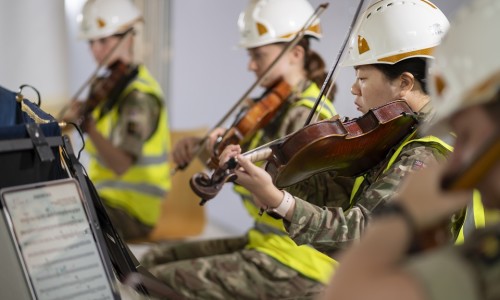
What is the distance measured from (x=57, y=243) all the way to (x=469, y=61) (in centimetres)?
86

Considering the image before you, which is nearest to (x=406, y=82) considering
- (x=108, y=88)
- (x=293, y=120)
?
(x=293, y=120)

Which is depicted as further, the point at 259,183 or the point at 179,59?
the point at 179,59

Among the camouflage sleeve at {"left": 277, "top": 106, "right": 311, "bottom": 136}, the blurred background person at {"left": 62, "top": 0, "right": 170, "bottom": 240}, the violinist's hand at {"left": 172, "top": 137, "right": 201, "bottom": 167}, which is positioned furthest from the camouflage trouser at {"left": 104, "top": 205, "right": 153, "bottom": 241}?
the camouflage sleeve at {"left": 277, "top": 106, "right": 311, "bottom": 136}

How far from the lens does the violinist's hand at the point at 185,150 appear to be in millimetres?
2789

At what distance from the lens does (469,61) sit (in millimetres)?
1005

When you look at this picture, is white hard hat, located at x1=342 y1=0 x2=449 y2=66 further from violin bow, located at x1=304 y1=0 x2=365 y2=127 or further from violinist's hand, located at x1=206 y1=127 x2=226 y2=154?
violinist's hand, located at x1=206 y1=127 x2=226 y2=154

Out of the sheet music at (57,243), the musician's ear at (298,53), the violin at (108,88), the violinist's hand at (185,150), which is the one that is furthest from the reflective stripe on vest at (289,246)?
the violin at (108,88)

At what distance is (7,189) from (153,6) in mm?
3934

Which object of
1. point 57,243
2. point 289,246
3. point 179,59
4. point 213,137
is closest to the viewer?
point 57,243

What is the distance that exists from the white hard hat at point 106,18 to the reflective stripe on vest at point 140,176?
0.23m

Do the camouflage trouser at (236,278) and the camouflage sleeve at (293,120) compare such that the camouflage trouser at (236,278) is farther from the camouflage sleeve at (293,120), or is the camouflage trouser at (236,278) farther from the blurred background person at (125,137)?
the blurred background person at (125,137)

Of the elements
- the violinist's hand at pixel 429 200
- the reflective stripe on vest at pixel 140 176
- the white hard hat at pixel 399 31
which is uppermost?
the violinist's hand at pixel 429 200

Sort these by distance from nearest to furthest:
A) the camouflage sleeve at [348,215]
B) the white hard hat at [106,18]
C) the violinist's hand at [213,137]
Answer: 1. the camouflage sleeve at [348,215]
2. the violinist's hand at [213,137]
3. the white hard hat at [106,18]

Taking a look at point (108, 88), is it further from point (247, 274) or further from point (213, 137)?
point (247, 274)
